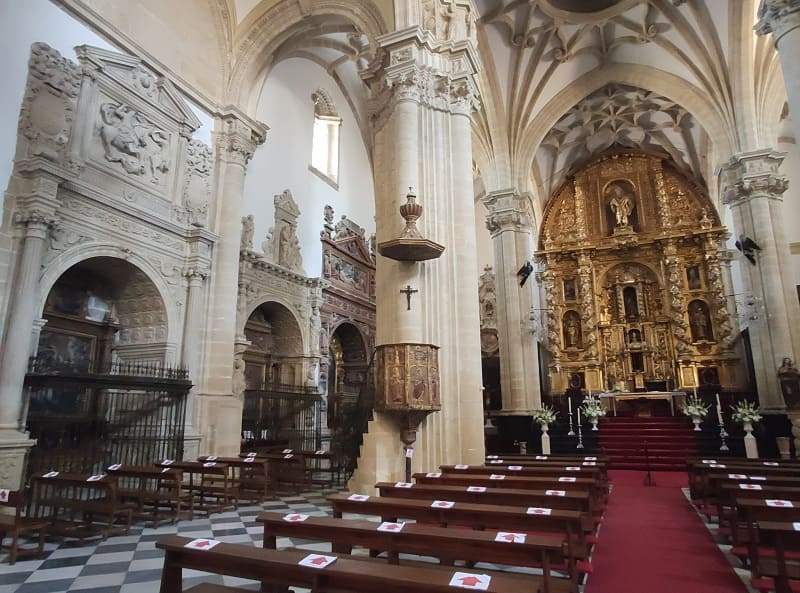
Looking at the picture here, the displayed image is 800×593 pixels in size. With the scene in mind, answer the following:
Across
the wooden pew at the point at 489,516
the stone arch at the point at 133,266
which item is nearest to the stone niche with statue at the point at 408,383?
the wooden pew at the point at 489,516

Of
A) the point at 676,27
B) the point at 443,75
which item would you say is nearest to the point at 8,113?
the point at 443,75

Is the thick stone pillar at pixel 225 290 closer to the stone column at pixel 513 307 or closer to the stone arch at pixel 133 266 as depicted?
the stone arch at pixel 133 266

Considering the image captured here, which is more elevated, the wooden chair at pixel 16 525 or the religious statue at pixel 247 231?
the religious statue at pixel 247 231

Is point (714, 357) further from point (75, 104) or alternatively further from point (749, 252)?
point (75, 104)

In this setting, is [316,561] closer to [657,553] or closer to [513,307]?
[657,553]

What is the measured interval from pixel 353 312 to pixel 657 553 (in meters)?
13.5

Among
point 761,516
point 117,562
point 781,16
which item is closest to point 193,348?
point 117,562

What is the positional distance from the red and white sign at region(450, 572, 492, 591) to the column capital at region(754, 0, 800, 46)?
29.6 feet

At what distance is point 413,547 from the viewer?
345 cm

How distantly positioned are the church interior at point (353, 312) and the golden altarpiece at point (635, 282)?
9.8 inches

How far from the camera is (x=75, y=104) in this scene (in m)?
9.13

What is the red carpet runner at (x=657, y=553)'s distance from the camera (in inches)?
163

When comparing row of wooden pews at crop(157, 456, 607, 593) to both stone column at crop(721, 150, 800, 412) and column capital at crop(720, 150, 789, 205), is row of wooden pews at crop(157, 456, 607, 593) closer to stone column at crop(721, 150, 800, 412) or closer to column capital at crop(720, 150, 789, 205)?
stone column at crop(721, 150, 800, 412)

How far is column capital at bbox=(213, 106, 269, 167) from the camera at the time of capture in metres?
12.2
